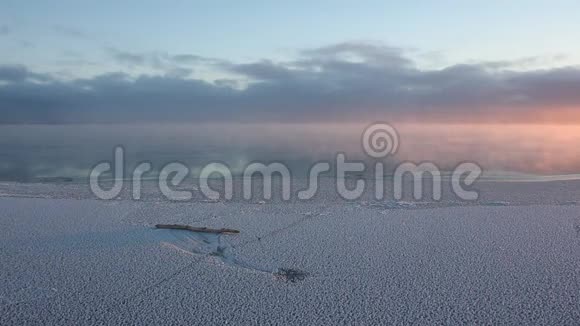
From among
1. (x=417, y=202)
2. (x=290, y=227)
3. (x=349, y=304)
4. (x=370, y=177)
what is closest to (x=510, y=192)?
(x=417, y=202)

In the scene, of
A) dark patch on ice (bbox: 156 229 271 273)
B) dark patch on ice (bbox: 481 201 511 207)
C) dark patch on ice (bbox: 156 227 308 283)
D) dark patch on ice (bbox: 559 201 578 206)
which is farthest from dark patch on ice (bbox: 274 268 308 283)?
dark patch on ice (bbox: 559 201 578 206)

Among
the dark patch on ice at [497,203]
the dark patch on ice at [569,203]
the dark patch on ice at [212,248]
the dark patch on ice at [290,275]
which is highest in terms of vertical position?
the dark patch on ice at [497,203]

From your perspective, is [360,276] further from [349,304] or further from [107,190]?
[107,190]

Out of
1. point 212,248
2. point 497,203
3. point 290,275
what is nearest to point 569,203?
point 497,203

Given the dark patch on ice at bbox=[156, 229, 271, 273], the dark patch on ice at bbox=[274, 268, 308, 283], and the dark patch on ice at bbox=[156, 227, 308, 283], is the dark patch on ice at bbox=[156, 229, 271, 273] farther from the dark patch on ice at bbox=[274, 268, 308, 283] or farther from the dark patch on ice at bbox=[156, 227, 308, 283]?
the dark patch on ice at bbox=[274, 268, 308, 283]

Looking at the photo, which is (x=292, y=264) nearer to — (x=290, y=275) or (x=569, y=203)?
(x=290, y=275)

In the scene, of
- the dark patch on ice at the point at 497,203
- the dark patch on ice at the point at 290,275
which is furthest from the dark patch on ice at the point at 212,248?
the dark patch on ice at the point at 497,203

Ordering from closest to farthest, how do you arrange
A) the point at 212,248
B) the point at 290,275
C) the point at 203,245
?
the point at 290,275 < the point at 212,248 < the point at 203,245

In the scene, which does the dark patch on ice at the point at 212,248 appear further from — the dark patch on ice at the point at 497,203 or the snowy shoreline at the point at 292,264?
the dark patch on ice at the point at 497,203
